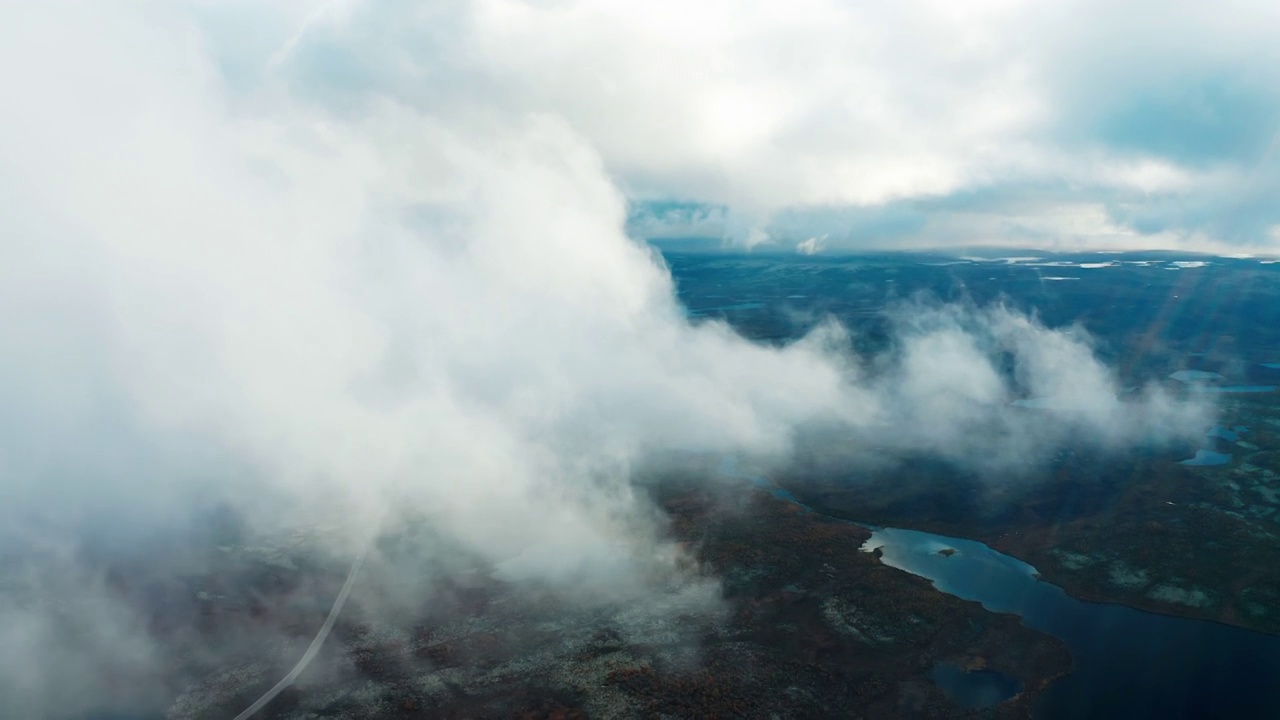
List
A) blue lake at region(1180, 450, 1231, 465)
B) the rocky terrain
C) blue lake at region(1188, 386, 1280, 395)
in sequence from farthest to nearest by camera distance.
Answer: blue lake at region(1188, 386, 1280, 395) < blue lake at region(1180, 450, 1231, 465) < the rocky terrain

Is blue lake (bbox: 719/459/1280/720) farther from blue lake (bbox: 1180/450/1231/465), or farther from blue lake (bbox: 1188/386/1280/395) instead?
blue lake (bbox: 1188/386/1280/395)

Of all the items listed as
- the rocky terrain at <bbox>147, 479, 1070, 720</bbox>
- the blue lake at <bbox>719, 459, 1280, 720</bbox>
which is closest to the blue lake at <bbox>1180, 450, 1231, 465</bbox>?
the blue lake at <bbox>719, 459, 1280, 720</bbox>

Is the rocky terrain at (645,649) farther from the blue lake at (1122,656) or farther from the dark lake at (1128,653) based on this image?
the dark lake at (1128,653)

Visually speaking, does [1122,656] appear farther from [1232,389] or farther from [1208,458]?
[1232,389]

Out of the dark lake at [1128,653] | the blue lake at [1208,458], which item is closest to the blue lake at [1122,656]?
the dark lake at [1128,653]

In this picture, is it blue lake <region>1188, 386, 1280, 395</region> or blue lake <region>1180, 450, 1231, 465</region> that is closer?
blue lake <region>1180, 450, 1231, 465</region>

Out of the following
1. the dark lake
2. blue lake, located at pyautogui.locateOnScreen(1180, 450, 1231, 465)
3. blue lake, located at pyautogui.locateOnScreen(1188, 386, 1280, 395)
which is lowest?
the dark lake

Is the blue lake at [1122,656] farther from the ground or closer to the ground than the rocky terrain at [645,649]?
closer to the ground

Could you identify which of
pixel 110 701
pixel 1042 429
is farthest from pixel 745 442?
pixel 110 701

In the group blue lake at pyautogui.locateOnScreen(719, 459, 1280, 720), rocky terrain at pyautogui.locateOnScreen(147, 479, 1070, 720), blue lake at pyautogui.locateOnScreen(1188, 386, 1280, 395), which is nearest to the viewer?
rocky terrain at pyautogui.locateOnScreen(147, 479, 1070, 720)
